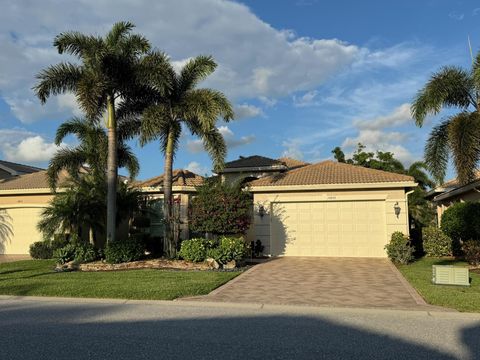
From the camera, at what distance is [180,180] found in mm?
20703

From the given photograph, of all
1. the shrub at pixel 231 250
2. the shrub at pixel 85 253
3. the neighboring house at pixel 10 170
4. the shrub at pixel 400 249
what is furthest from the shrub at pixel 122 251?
the neighboring house at pixel 10 170

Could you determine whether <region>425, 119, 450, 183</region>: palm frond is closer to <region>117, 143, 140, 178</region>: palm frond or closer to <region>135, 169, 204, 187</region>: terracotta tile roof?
<region>135, 169, 204, 187</region>: terracotta tile roof

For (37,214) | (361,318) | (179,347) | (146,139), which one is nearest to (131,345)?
(179,347)

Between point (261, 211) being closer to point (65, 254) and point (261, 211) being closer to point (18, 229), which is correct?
point (65, 254)

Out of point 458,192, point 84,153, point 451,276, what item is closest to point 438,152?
point 458,192

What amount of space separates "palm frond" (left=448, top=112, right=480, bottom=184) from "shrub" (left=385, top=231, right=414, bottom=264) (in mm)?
3584

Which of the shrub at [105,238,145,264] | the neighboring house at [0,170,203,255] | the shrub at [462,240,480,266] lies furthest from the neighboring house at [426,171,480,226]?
the shrub at [105,238,145,264]

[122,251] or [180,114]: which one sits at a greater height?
[180,114]

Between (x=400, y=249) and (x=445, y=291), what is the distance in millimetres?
6474

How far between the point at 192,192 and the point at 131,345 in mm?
14069

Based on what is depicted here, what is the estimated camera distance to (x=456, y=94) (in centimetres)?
1491

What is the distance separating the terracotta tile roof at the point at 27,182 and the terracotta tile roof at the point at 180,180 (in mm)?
4125

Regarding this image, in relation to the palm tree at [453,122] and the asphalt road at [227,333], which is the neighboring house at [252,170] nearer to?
the palm tree at [453,122]

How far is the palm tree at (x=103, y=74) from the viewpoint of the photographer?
15.2m
